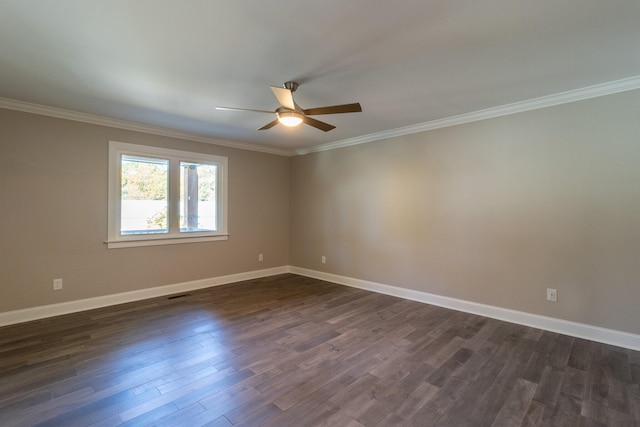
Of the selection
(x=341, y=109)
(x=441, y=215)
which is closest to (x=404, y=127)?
(x=441, y=215)

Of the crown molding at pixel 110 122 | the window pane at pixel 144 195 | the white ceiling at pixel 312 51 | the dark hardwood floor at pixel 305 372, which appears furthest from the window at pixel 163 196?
the dark hardwood floor at pixel 305 372

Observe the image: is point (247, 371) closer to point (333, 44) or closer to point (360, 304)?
point (360, 304)

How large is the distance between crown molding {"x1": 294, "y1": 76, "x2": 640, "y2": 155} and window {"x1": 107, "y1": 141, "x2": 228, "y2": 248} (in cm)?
254

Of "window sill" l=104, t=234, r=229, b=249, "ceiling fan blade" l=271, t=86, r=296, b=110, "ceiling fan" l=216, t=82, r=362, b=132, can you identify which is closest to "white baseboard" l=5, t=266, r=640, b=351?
"window sill" l=104, t=234, r=229, b=249

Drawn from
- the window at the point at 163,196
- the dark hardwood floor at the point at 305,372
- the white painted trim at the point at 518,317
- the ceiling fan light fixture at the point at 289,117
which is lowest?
the dark hardwood floor at the point at 305,372

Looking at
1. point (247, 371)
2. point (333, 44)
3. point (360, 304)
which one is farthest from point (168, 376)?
point (333, 44)

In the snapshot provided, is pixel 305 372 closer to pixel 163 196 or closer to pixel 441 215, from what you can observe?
pixel 441 215

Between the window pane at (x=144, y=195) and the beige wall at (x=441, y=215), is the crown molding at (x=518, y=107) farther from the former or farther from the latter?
the window pane at (x=144, y=195)

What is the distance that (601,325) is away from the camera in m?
3.01

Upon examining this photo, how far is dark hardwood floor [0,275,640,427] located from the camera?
6.42 ft

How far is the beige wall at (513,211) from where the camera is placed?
295cm

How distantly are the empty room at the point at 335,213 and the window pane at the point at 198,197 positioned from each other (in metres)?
0.04

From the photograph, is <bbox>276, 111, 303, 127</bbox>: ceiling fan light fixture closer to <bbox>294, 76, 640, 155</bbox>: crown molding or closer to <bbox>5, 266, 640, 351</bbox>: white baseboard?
<bbox>294, 76, 640, 155</bbox>: crown molding

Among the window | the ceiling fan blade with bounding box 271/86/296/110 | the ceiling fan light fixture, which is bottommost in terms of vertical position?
the window
